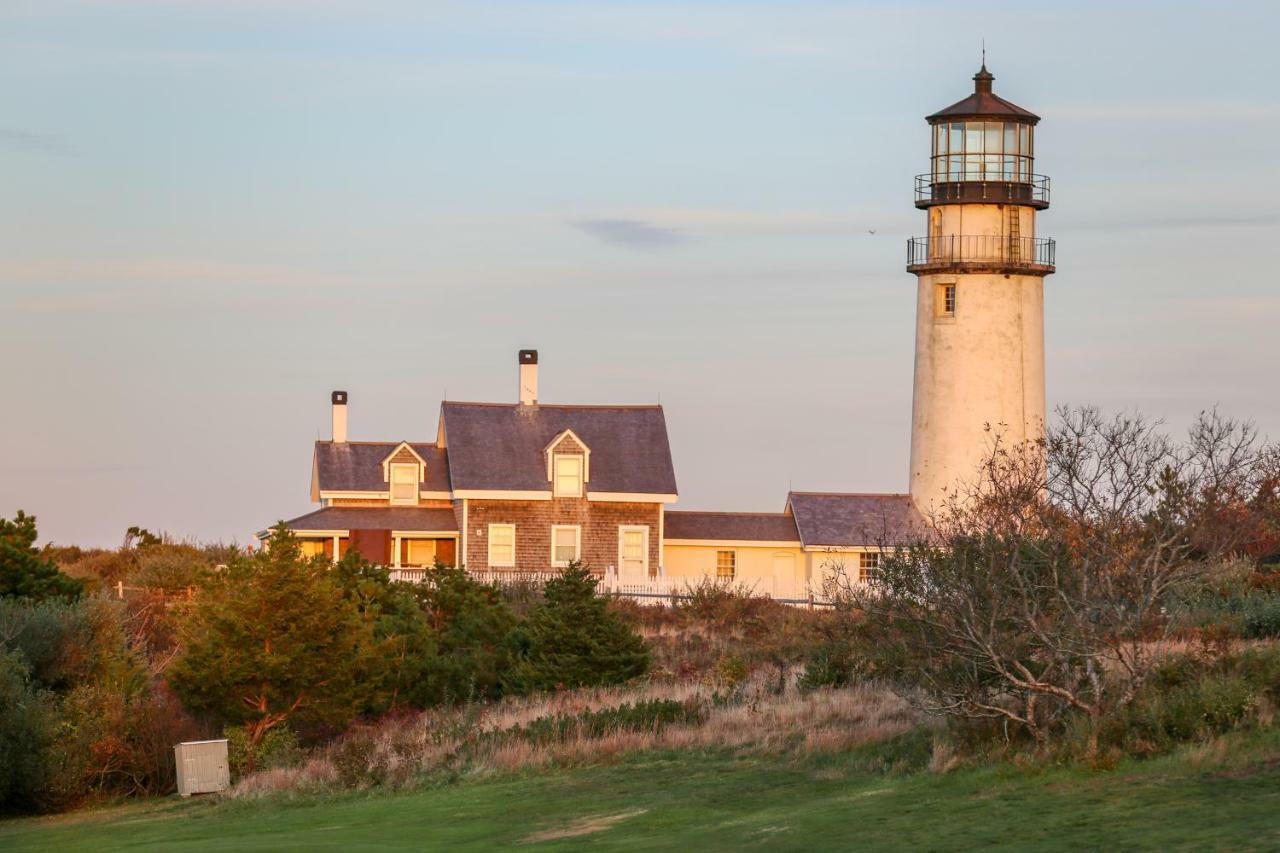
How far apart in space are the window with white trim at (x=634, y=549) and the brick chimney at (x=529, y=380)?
464cm

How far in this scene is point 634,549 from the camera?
1821 inches

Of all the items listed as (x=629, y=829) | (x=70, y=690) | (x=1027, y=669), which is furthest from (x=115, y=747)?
(x=1027, y=669)

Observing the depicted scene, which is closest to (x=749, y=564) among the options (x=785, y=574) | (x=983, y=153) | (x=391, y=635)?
(x=785, y=574)

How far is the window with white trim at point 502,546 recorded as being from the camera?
4572cm

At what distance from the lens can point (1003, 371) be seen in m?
41.6

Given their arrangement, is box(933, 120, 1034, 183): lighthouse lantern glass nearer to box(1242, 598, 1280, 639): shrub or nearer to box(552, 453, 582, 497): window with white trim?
box(552, 453, 582, 497): window with white trim

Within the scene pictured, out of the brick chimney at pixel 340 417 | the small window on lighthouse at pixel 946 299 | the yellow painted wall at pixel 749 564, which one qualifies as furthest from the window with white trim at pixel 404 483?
the small window on lighthouse at pixel 946 299

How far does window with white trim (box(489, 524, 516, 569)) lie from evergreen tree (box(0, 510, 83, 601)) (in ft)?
40.2

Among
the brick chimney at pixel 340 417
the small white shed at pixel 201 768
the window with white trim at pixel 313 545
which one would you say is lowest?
the small white shed at pixel 201 768

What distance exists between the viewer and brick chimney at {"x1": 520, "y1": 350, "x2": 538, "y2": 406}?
48156 millimetres

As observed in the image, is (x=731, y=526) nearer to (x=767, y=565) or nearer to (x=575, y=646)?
(x=767, y=565)

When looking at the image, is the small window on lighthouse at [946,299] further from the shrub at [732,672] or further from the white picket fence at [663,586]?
the shrub at [732,672]

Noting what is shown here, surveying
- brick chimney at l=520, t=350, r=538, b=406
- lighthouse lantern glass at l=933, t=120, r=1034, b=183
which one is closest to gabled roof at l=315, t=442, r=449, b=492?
brick chimney at l=520, t=350, r=538, b=406

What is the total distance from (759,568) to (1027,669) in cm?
2749
